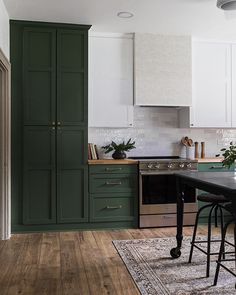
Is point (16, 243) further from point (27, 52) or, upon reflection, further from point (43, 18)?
point (43, 18)

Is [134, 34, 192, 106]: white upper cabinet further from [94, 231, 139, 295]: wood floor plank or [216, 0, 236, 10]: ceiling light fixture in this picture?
[94, 231, 139, 295]: wood floor plank

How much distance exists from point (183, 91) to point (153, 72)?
50 centimetres

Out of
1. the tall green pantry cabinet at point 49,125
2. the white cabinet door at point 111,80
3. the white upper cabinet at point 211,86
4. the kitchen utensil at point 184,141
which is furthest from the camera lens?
the kitchen utensil at point 184,141

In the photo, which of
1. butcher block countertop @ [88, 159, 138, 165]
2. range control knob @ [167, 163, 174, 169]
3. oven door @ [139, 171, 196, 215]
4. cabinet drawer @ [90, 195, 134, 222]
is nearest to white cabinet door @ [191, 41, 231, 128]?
range control knob @ [167, 163, 174, 169]

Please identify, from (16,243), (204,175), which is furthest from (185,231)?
(16,243)

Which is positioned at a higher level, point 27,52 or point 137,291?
point 27,52

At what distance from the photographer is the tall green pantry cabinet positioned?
4.18m

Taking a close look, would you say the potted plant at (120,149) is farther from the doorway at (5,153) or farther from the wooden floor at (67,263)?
the doorway at (5,153)

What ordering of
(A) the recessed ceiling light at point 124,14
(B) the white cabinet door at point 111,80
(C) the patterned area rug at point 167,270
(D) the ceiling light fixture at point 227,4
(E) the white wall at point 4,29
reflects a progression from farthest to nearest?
(B) the white cabinet door at point 111,80
(A) the recessed ceiling light at point 124,14
(E) the white wall at point 4,29
(D) the ceiling light fixture at point 227,4
(C) the patterned area rug at point 167,270

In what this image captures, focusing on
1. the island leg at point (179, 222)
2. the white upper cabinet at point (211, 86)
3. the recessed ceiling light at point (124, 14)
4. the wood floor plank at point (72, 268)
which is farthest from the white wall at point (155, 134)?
the island leg at point (179, 222)

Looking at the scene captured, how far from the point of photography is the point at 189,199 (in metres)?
4.57

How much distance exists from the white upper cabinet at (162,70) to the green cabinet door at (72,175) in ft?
3.33

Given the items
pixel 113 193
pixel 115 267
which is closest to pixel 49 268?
pixel 115 267

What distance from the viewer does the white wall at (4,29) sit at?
11.8 feet
